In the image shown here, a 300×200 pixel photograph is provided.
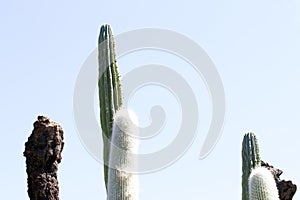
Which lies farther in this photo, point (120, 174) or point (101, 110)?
point (101, 110)

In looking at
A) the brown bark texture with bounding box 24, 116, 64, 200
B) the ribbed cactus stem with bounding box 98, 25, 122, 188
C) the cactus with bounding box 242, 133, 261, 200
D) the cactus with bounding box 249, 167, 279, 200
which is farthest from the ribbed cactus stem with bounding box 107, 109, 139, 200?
the brown bark texture with bounding box 24, 116, 64, 200

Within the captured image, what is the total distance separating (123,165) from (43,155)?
247 inches

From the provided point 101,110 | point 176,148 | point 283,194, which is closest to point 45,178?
point 176,148

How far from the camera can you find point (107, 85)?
7.29 metres

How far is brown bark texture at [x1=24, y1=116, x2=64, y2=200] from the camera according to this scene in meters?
10.4

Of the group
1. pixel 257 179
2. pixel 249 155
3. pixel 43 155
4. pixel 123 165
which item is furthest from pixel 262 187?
pixel 43 155

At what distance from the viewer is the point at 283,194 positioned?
35.7 feet

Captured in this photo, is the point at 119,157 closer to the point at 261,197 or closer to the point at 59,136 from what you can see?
the point at 261,197

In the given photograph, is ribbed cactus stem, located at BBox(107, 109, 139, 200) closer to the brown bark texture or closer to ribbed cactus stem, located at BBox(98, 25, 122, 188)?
ribbed cactus stem, located at BBox(98, 25, 122, 188)

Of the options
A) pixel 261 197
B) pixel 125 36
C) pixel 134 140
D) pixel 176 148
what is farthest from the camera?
pixel 125 36

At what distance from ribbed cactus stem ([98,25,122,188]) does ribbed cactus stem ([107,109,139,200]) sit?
2.25m

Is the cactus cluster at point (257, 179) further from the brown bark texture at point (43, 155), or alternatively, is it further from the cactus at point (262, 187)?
the brown bark texture at point (43, 155)

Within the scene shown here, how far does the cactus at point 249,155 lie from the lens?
812 cm

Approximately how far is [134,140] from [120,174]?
0.32 m
